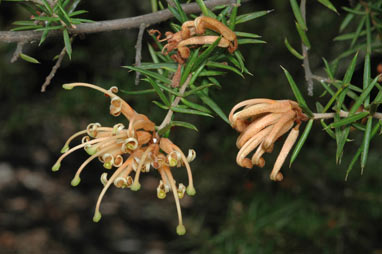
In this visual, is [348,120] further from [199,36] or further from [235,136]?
[235,136]

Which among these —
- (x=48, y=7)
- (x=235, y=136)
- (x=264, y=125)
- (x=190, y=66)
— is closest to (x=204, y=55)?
(x=190, y=66)

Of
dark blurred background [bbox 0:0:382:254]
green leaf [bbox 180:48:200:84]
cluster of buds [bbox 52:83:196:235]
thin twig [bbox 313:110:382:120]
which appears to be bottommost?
dark blurred background [bbox 0:0:382:254]

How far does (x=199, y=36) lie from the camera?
67cm

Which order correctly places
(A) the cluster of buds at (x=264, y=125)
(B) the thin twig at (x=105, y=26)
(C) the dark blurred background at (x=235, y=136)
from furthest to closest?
(C) the dark blurred background at (x=235, y=136) → (B) the thin twig at (x=105, y=26) → (A) the cluster of buds at (x=264, y=125)

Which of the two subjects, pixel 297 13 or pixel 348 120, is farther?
pixel 297 13

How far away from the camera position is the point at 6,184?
2.78 meters

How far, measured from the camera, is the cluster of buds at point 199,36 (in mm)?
647

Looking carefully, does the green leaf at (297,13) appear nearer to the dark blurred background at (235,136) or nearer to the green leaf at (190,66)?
the green leaf at (190,66)

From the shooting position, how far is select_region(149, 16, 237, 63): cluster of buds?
0.65 m

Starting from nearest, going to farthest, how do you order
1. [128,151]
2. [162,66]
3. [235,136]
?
1. [128,151]
2. [162,66]
3. [235,136]

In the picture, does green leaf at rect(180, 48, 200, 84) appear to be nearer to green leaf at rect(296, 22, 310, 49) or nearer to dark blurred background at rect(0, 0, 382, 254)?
green leaf at rect(296, 22, 310, 49)

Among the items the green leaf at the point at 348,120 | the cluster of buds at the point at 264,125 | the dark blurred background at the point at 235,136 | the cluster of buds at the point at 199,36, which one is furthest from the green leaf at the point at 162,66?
the dark blurred background at the point at 235,136

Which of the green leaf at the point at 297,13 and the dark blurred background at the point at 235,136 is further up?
the green leaf at the point at 297,13

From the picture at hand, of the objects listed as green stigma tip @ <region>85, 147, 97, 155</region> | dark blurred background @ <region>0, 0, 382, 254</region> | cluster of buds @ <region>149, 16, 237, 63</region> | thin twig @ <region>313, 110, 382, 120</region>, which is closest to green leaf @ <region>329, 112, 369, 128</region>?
thin twig @ <region>313, 110, 382, 120</region>
